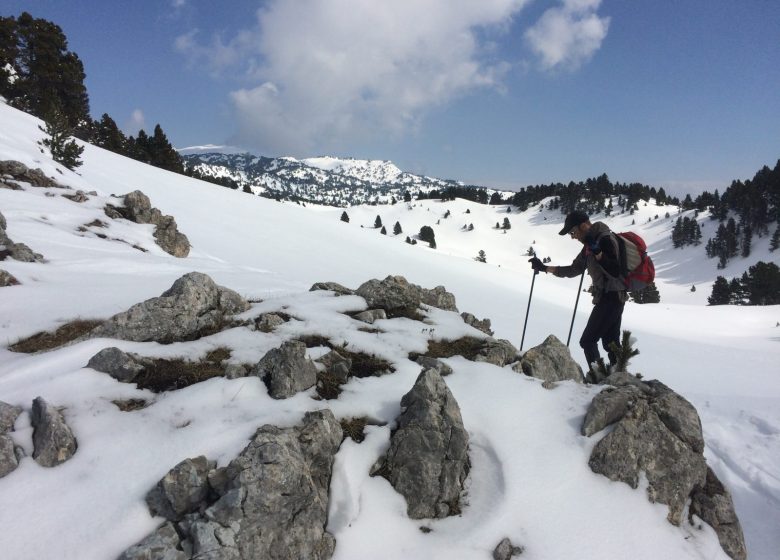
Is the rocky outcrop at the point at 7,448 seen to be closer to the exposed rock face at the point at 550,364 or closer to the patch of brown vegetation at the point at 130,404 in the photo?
the patch of brown vegetation at the point at 130,404

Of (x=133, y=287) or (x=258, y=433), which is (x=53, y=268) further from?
(x=258, y=433)

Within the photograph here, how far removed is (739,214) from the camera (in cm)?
9925

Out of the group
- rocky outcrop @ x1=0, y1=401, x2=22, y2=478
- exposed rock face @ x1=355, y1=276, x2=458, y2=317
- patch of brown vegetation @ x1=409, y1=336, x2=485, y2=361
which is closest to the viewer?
rocky outcrop @ x1=0, y1=401, x2=22, y2=478

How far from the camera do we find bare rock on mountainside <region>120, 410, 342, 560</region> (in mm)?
3373

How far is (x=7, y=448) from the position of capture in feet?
12.5

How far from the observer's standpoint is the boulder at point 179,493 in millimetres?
3576

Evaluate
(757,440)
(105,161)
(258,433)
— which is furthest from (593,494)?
(105,161)

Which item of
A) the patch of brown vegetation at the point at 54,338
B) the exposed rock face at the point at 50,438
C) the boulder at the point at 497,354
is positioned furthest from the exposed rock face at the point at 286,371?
the patch of brown vegetation at the point at 54,338

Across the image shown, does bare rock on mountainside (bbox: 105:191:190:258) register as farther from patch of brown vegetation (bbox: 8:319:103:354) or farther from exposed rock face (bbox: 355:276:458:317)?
exposed rock face (bbox: 355:276:458:317)

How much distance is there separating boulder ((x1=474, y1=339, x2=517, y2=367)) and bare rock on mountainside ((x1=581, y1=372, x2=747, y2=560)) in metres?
2.09

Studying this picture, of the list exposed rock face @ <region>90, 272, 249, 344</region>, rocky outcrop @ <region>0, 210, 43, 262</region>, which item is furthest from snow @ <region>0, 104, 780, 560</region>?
rocky outcrop @ <region>0, 210, 43, 262</region>

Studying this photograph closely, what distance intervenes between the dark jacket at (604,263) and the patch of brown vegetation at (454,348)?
245 centimetres

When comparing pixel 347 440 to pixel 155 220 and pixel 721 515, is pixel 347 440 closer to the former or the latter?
pixel 721 515

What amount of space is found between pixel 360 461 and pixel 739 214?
→ 13242 cm
